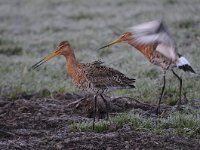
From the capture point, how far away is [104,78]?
23.6 feet

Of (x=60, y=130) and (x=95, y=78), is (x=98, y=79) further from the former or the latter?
(x=60, y=130)

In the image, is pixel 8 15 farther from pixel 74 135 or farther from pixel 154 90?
pixel 74 135

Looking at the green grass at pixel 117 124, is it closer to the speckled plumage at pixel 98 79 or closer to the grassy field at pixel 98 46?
the grassy field at pixel 98 46

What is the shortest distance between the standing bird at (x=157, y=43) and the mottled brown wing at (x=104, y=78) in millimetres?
579

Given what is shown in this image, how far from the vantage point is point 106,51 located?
43.8 ft

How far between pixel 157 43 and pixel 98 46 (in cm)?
637

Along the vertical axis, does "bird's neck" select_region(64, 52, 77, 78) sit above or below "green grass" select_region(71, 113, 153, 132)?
above

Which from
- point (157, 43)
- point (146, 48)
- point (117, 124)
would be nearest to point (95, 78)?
point (117, 124)

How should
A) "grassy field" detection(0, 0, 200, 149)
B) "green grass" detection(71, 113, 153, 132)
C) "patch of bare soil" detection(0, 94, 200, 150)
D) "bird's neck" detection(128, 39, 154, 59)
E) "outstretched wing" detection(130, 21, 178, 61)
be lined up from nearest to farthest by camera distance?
"patch of bare soil" detection(0, 94, 200, 150)
"green grass" detection(71, 113, 153, 132)
"outstretched wing" detection(130, 21, 178, 61)
"grassy field" detection(0, 0, 200, 149)
"bird's neck" detection(128, 39, 154, 59)

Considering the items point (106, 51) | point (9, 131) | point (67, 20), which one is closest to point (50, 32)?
point (67, 20)

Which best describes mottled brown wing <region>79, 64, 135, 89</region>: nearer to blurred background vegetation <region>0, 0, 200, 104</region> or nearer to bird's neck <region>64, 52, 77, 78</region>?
bird's neck <region>64, 52, 77, 78</region>

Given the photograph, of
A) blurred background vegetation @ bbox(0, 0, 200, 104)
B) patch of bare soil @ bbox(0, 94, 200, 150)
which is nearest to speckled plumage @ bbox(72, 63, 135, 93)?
patch of bare soil @ bbox(0, 94, 200, 150)

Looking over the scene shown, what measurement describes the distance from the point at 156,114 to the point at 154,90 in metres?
1.94

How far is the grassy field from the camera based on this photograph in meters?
7.33
